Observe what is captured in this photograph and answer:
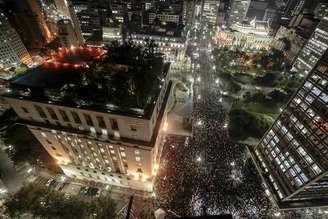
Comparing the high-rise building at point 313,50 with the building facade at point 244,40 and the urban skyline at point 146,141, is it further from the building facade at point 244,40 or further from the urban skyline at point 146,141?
the building facade at point 244,40

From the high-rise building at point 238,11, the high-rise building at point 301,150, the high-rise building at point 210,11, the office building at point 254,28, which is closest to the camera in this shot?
the high-rise building at point 301,150

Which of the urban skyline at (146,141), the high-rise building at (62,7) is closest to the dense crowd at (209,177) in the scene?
the urban skyline at (146,141)

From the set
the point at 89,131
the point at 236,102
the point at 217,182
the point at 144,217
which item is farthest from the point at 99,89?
the point at 236,102

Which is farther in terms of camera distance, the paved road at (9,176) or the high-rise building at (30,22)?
the high-rise building at (30,22)

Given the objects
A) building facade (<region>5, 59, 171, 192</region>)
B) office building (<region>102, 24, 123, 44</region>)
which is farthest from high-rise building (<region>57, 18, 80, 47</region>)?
building facade (<region>5, 59, 171, 192</region>)

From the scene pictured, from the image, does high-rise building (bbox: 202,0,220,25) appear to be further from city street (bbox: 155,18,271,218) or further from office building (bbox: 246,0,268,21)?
city street (bbox: 155,18,271,218)

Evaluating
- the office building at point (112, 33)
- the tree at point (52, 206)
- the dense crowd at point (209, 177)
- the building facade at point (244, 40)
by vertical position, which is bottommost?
the dense crowd at point (209, 177)

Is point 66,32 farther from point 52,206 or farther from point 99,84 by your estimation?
point 52,206

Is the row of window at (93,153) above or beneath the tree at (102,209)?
above
